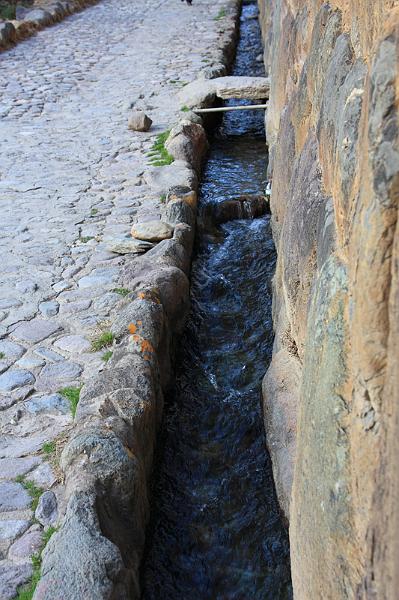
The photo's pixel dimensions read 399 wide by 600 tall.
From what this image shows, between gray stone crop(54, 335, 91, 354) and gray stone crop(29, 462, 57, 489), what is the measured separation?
123 cm

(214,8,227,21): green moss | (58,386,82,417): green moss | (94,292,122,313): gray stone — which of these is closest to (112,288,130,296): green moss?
(94,292,122,313): gray stone

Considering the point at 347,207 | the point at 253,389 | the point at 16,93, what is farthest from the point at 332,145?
the point at 16,93

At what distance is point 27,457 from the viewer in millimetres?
4004

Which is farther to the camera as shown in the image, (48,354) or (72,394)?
(48,354)

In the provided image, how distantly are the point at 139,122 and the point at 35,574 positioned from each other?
7.57 m

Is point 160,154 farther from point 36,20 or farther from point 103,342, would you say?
point 36,20

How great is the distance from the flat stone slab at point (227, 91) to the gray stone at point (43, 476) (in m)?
7.88

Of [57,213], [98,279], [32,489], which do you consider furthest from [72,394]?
[57,213]

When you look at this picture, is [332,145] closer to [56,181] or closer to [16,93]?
[56,181]

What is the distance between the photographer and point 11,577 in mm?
3230

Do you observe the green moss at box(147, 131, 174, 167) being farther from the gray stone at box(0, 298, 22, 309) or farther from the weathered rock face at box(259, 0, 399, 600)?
the weathered rock face at box(259, 0, 399, 600)

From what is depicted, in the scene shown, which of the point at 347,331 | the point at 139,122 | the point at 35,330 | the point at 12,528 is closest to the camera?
the point at 347,331

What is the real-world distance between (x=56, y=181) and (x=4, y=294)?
2.81 m

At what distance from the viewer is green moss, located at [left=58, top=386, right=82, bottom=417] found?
14.6ft
